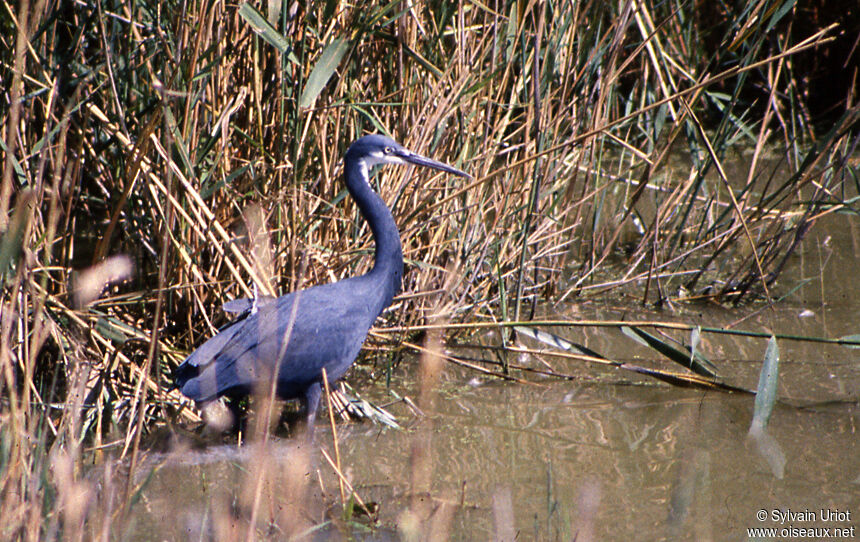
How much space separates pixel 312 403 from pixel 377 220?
657 millimetres

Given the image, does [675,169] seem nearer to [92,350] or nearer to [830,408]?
[830,408]

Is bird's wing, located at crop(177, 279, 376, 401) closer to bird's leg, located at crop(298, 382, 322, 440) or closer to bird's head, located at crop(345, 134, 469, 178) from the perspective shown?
bird's leg, located at crop(298, 382, 322, 440)

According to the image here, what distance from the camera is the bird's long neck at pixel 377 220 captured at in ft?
10.4

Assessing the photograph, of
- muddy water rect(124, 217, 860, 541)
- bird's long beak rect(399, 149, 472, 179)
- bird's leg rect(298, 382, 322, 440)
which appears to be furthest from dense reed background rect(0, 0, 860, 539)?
bird's leg rect(298, 382, 322, 440)

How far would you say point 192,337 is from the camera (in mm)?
3385

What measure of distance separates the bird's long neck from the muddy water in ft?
1.85

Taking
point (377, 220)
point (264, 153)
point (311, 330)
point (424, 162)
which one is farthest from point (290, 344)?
point (424, 162)

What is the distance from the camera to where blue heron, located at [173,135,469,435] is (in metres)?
2.99

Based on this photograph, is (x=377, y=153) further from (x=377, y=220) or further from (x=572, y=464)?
(x=572, y=464)

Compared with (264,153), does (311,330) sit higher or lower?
Result: lower

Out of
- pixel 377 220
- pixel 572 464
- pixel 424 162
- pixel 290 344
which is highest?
pixel 424 162

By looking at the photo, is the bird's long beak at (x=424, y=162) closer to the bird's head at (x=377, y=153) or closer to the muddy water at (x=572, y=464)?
the bird's head at (x=377, y=153)

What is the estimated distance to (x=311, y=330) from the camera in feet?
10.1

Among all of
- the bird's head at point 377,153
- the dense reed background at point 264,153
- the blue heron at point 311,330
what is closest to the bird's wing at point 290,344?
the blue heron at point 311,330
